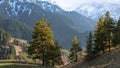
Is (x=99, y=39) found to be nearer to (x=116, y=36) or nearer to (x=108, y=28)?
(x=108, y=28)

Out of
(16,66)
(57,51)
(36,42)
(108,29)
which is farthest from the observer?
(57,51)

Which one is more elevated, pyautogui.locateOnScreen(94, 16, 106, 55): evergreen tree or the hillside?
pyautogui.locateOnScreen(94, 16, 106, 55): evergreen tree

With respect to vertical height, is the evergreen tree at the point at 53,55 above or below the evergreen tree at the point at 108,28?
below

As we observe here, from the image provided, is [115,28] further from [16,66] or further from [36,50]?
[16,66]

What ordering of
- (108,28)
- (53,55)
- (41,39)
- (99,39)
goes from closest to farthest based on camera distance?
1. (41,39)
2. (99,39)
3. (108,28)
4. (53,55)

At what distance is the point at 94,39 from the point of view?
76.0m

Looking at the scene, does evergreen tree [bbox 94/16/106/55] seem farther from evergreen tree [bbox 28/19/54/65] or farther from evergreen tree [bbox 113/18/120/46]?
evergreen tree [bbox 28/19/54/65]

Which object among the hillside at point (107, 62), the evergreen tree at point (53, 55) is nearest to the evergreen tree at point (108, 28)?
the evergreen tree at point (53, 55)

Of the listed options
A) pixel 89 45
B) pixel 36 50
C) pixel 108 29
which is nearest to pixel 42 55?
pixel 36 50

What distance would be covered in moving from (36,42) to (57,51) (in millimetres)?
15502

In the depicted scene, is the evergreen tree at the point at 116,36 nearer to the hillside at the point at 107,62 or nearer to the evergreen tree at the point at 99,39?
Answer: the evergreen tree at the point at 99,39

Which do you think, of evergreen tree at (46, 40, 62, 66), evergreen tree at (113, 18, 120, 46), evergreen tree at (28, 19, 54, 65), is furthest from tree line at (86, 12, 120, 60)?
evergreen tree at (28, 19, 54, 65)

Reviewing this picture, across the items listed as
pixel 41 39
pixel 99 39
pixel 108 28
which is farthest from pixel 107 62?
pixel 108 28

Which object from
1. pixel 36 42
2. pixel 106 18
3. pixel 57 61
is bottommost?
pixel 57 61
